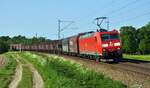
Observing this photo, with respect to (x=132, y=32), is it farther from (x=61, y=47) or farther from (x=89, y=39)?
(x=89, y=39)

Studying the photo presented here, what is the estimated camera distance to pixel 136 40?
16025cm

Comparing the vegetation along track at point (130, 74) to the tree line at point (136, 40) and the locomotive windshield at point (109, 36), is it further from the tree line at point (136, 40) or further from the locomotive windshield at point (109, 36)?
the tree line at point (136, 40)

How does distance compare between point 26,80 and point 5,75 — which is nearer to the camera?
point 26,80

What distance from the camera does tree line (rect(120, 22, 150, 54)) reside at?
144625 mm

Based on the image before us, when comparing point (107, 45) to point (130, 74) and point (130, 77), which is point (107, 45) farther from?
point (130, 77)

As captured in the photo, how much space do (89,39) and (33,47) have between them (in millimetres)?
124704

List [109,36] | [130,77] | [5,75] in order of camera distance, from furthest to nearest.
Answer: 1. [109,36]
2. [5,75]
3. [130,77]

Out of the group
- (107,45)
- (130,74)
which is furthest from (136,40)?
(130,74)

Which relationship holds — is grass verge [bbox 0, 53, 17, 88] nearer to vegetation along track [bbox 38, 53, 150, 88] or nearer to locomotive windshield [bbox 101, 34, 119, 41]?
vegetation along track [bbox 38, 53, 150, 88]

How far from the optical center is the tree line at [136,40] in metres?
145

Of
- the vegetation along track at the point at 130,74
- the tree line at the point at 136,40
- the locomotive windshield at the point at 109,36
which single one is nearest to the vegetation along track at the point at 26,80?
the vegetation along track at the point at 130,74

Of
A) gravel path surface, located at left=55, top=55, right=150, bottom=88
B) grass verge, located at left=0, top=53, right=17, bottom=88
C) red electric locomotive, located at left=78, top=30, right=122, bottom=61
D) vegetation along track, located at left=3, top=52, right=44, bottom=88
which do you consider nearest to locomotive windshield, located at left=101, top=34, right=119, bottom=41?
red electric locomotive, located at left=78, top=30, right=122, bottom=61

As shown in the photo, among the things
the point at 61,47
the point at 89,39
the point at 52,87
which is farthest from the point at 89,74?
the point at 61,47

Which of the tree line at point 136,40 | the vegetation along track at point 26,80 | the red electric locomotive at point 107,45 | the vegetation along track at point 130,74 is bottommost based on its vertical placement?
the vegetation along track at point 26,80
